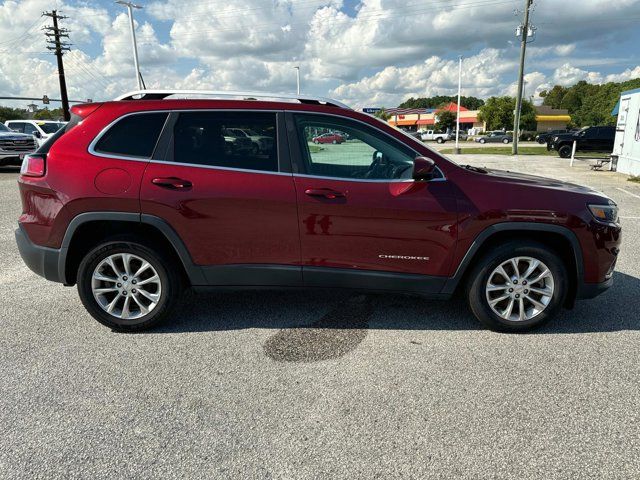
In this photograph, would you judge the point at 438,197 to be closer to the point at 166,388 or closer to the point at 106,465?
the point at 166,388

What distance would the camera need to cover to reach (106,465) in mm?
2168

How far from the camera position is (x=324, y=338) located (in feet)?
11.4

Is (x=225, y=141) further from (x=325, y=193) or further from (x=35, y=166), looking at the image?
(x=35, y=166)

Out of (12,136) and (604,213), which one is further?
(12,136)

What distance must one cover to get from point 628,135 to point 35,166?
18035 mm

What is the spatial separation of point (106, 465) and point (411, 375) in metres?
1.85

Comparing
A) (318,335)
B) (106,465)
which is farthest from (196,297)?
(106,465)

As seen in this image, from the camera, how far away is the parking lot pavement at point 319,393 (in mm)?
2203

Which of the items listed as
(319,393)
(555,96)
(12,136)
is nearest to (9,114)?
(12,136)

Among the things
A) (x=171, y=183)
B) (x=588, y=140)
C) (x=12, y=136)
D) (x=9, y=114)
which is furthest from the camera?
(x=9, y=114)

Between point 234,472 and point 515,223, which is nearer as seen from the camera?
point 234,472

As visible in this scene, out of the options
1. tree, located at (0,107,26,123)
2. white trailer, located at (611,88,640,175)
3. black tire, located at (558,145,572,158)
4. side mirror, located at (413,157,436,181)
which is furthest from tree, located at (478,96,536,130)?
tree, located at (0,107,26,123)

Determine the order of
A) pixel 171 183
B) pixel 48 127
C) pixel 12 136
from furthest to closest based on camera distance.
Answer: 1. pixel 48 127
2. pixel 12 136
3. pixel 171 183

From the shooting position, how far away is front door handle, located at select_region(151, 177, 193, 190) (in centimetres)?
328
